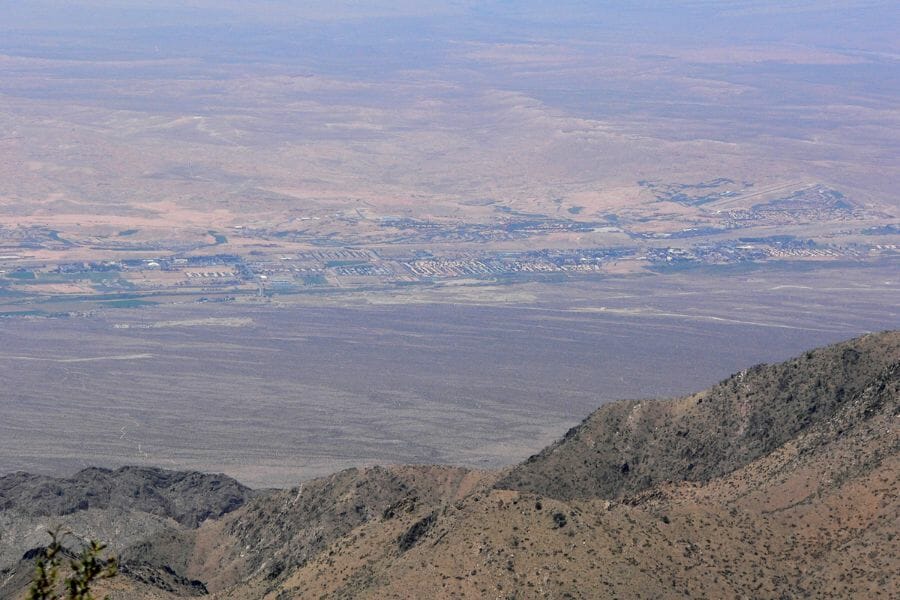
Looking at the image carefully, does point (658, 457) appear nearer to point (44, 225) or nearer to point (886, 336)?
point (886, 336)

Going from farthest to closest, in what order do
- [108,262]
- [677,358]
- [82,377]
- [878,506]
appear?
1. [108,262]
2. [677,358]
3. [82,377]
4. [878,506]

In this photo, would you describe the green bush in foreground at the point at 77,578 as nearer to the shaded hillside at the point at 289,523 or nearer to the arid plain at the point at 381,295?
the shaded hillside at the point at 289,523

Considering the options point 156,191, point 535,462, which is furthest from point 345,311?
point 535,462

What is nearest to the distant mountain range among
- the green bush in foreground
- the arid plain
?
the green bush in foreground

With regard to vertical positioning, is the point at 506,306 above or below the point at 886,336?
below

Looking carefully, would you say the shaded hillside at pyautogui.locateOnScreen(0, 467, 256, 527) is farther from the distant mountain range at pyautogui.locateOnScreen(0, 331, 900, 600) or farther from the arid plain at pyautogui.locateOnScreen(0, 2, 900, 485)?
the arid plain at pyautogui.locateOnScreen(0, 2, 900, 485)

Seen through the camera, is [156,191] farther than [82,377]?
Yes
